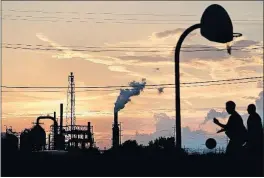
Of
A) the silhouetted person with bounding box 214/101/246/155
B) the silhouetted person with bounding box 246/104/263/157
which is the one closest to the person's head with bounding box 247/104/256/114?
the silhouetted person with bounding box 246/104/263/157

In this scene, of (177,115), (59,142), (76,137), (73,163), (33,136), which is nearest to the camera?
(73,163)

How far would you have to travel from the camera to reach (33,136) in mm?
40812

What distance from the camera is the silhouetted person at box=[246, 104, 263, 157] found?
12812 millimetres

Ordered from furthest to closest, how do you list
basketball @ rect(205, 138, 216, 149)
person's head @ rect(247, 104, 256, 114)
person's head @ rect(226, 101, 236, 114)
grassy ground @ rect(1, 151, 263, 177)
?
basketball @ rect(205, 138, 216, 149)
person's head @ rect(247, 104, 256, 114)
person's head @ rect(226, 101, 236, 114)
grassy ground @ rect(1, 151, 263, 177)

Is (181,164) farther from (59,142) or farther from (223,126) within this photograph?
(59,142)

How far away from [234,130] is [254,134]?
475 millimetres

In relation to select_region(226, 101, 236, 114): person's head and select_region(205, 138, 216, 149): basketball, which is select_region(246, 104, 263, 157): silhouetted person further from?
select_region(205, 138, 216, 149): basketball

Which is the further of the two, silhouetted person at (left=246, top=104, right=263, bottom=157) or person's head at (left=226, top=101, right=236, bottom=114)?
silhouetted person at (left=246, top=104, right=263, bottom=157)

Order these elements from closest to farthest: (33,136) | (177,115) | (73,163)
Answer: (73,163) → (177,115) → (33,136)

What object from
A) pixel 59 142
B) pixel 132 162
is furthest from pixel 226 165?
pixel 59 142

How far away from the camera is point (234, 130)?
12.8 meters

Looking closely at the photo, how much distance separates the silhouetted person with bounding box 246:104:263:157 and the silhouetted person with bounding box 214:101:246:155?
0.16 metres

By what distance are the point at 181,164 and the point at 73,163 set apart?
8.47 ft

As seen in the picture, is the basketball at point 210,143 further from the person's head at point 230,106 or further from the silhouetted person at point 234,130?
the person's head at point 230,106
